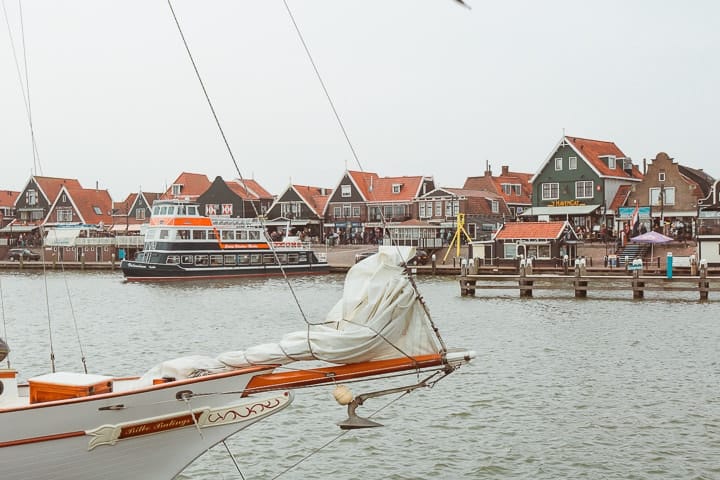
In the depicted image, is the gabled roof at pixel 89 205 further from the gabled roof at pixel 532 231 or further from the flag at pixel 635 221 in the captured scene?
the flag at pixel 635 221

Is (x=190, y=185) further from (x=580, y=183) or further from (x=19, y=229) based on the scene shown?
(x=580, y=183)

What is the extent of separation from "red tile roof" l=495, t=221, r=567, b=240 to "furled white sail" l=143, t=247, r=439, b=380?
181 feet

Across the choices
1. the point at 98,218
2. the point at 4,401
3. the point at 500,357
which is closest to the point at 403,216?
the point at 98,218

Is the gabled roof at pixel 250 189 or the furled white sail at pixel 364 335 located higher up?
the gabled roof at pixel 250 189

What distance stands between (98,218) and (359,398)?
104 m

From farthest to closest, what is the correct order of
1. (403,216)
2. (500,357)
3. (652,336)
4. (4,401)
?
(403,216) → (652,336) → (500,357) → (4,401)

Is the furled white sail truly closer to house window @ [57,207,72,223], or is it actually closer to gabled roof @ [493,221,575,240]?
gabled roof @ [493,221,575,240]

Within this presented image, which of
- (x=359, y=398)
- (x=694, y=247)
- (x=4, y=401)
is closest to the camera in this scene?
(x=359, y=398)

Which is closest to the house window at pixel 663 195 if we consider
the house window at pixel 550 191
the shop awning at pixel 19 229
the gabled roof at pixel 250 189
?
the house window at pixel 550 191

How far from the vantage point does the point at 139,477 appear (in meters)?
11.5

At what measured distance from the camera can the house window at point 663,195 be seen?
7394cm

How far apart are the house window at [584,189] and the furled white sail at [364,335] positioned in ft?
233

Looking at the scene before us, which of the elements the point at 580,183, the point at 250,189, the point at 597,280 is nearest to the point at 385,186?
the point at 250,189

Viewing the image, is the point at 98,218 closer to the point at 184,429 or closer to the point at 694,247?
the point at 694,247
